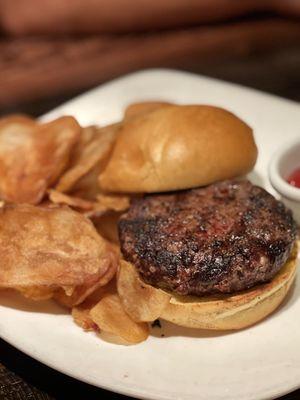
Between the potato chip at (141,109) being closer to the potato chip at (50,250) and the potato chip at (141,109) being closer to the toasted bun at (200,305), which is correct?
the potato chip at (50,250)

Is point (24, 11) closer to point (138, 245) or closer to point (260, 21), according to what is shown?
point (260, 21)

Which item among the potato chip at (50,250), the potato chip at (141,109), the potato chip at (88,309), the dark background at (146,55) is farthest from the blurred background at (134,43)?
the potato chip at (88,309)

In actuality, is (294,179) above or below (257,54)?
above

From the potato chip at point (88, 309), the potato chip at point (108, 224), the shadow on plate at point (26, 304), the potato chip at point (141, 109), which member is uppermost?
the potato chip at point (141, 109)

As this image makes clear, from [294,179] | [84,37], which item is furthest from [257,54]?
[294,179]

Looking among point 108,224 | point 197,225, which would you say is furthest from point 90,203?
point 197,225
